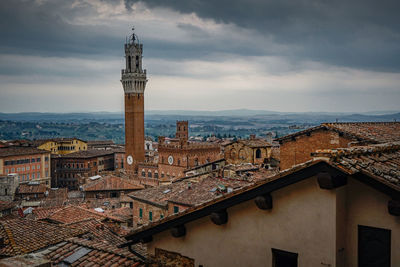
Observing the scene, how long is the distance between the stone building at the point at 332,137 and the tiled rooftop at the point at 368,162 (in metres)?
9.19

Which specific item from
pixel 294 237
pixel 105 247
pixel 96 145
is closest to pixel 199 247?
pixel 294 237

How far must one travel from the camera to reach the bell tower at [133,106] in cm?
9038

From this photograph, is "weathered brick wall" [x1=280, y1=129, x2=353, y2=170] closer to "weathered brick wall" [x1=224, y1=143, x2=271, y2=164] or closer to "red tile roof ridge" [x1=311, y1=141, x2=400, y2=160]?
"red tile roof ridge" [x1=311, y1=141, x2=400, y2=160]

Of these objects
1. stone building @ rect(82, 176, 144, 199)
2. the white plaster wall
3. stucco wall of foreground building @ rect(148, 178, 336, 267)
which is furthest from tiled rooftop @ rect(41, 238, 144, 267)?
stone building @ rect(82, 176, 144, 199)

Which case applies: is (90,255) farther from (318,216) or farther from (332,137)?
(332,137)

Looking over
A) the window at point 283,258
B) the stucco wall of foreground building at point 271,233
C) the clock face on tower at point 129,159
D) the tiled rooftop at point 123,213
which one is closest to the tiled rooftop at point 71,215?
the tiled rooftop at point 123,213

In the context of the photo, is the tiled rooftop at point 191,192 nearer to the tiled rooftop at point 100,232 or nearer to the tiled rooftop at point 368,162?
the tiled rooftop at point 100,232

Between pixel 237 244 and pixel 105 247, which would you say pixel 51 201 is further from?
pixel 237 244

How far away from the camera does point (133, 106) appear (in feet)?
305

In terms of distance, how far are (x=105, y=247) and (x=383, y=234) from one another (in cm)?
614

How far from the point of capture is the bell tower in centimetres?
9038

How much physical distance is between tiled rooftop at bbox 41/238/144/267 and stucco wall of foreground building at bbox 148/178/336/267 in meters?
2.00

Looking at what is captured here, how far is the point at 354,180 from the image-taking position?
4578mm

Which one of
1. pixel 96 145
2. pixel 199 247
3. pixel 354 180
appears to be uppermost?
pixel 354 180
